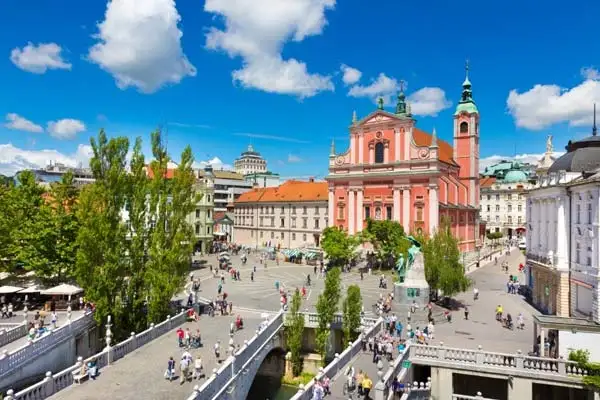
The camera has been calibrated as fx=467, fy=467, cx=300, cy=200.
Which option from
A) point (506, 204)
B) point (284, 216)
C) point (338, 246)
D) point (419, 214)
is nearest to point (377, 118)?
point (419, 214)

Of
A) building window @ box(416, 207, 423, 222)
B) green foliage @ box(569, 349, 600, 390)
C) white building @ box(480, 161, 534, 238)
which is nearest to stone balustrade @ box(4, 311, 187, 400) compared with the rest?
green foliage @ box(569, 349, 600, 390)

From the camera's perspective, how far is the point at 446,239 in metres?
34.7

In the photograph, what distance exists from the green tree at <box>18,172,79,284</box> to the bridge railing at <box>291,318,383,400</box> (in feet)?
63.2

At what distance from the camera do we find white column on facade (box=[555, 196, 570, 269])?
30500 mm

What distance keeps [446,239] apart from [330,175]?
3215 cm

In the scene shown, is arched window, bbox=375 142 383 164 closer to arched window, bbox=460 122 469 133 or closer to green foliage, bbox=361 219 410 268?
green foliage, bbox=361 219 410 268

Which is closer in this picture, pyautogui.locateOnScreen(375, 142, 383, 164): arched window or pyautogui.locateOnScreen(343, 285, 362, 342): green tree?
pyautogui.locateOnScreen(343, 285, 362, 342): green tree

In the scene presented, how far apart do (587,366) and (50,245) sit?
30.7 m

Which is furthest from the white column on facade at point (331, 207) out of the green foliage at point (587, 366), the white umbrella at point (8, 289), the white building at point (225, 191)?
the green foliage at point (587, 366)

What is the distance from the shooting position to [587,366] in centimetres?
1892

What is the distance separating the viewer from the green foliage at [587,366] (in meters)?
18.6

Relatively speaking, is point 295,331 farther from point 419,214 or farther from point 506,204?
point 506,204

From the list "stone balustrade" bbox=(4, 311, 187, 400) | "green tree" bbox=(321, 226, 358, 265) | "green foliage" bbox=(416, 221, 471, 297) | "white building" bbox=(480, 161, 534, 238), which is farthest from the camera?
"white building" bbox=(480, 161, 534, 238)

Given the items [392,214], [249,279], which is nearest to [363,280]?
[249,279]
